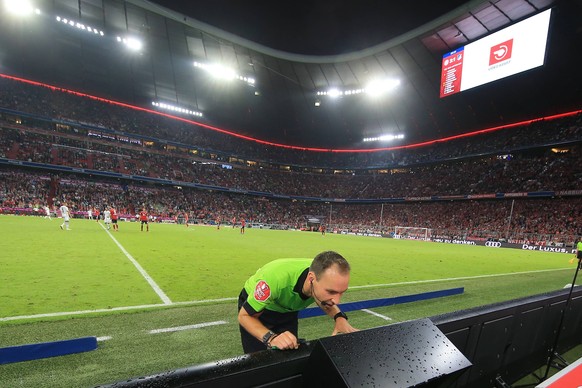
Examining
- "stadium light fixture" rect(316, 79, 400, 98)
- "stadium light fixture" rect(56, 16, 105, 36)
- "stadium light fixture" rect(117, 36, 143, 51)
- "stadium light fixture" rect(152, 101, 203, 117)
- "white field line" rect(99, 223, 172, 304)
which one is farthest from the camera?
"stadium light fixture" rect(152, 101, 203, 117)

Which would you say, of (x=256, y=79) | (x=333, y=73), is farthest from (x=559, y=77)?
(x=256, y=79)

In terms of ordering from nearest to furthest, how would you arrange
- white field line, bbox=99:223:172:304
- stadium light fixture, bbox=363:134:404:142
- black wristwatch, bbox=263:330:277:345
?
black wristwatch, bbox=263:330:277:345
white field line, bbox=99:223:172:304
stadium light fixture, bbox=363:134:404:142

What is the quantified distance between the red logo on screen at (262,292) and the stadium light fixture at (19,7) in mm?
44406

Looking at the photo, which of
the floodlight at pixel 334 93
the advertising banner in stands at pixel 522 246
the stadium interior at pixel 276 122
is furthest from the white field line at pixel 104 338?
the floodlight at pixel 334 93

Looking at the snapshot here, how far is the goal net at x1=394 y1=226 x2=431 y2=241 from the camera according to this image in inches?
1484

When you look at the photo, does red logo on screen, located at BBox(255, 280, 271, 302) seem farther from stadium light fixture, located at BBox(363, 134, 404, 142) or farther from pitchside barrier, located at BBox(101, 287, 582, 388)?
stadium light fixture, located at BBox(363, 134, 404, 142)

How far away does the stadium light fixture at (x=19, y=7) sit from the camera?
96.8ft

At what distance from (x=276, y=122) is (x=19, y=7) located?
135ft

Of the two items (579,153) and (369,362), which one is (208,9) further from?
(579,153)

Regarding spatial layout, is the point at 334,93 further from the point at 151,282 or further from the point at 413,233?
the point at 151,282

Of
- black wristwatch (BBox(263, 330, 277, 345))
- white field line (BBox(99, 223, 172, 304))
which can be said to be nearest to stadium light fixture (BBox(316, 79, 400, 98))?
white field line (BBox(99, 223, 172, 304))

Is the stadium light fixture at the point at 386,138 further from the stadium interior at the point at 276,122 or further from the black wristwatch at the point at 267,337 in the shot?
the black wristwatch at the point at 267,337

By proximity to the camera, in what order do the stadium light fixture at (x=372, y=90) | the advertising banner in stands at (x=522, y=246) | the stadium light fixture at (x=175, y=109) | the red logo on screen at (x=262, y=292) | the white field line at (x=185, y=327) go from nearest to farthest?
1. the red logo on screen at (x=262, y=292)
2. the white field line at (x=185, y=327)
3. the advertising banner in stands at (x=522, y=246)
4. the stadium light fixture at (x=372, y=90)
5. the stadium light fixture at (x=175, y=109)

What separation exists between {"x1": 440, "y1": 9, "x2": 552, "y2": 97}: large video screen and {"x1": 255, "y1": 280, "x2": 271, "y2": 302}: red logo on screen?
110 ft
